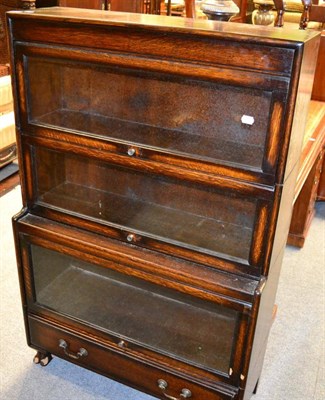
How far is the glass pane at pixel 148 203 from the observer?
123cm

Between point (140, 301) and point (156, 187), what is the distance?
15.9 inches

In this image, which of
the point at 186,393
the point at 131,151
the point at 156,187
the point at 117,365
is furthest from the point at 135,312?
the point at 131,151

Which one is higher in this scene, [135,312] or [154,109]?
[154,109]

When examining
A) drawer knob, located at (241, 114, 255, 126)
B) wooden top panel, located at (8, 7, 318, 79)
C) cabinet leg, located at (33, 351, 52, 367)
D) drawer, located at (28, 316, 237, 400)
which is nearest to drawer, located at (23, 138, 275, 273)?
drawer knob, located at (241, 114, 255, 126)

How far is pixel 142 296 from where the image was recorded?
5.06ft

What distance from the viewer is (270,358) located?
1781 millimetres

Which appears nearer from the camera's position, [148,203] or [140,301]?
[148,203]

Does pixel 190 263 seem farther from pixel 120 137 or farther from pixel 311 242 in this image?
pixel 311 242

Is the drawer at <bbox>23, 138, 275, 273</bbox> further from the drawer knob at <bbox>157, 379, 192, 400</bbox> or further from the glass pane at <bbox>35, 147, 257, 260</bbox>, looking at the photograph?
the drawer knob at <bbox>157, 379, 192, 400</bbox>

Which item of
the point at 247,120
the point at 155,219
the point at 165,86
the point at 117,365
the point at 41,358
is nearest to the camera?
the point at 247,120

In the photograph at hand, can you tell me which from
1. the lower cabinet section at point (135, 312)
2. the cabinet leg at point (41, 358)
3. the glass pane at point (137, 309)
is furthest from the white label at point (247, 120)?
the cabinet leg at point (41, 358)

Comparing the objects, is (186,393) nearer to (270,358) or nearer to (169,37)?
(270,358)

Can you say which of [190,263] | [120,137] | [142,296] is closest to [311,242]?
[142,296]

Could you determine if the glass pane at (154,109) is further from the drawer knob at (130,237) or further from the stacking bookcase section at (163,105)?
the drawer knob at (130,237)
